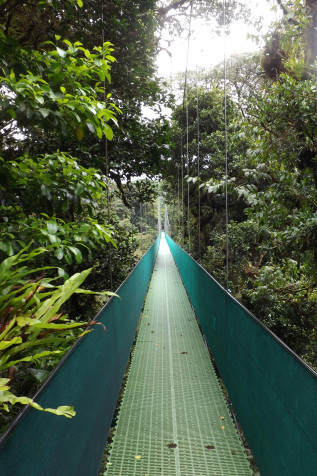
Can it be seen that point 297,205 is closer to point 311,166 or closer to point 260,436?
point 311,166

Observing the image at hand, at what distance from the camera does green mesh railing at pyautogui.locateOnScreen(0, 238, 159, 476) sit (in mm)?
718

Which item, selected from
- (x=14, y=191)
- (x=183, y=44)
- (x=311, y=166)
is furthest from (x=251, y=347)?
(x=183, y=44)

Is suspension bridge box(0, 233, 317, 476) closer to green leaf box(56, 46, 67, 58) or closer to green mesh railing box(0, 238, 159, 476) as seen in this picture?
green mesh railing box(0, 238, 159, 476)

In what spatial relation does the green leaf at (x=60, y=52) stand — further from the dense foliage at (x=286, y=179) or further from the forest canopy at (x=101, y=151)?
the dense foliage at (x=286, y=179)

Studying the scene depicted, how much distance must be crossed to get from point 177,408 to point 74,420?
128 centimetres

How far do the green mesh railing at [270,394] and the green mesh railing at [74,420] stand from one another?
0.73 meters

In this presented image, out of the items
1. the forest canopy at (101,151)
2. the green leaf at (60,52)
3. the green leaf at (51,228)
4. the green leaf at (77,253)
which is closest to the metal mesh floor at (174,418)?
the forest canopy at (101,151)

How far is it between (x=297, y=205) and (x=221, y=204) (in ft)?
24.4

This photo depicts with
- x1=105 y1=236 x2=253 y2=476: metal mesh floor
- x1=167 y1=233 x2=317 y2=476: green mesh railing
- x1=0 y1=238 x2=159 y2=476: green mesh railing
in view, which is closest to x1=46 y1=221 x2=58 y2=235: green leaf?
x1=0 y1=238 x2=159 y2=476: green mesh railing

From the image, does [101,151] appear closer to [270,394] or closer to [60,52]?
[60,52]

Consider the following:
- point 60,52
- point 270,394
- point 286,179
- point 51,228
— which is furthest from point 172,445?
point 286,179

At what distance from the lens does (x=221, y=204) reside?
1043 cm

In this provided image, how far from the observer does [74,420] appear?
1.10 metres

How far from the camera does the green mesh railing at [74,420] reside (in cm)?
72
